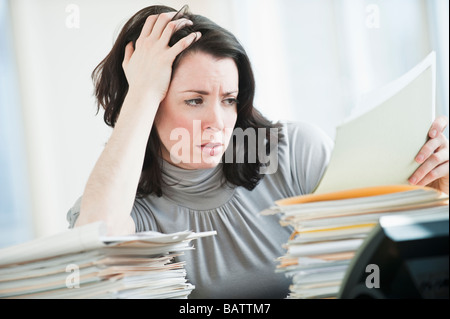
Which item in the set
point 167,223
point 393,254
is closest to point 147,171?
point 167,223

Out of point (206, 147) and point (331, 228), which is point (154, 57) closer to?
point (206, 147)

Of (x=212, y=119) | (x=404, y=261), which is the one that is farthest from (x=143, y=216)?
(x=404, y=261)

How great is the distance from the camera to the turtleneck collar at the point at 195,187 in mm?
1210

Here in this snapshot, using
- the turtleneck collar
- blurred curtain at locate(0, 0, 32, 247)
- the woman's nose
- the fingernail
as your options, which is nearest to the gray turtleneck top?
the turtleneck collar

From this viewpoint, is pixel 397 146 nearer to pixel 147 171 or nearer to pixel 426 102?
pixel 426 102

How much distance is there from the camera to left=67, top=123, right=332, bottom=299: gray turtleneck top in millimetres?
1080

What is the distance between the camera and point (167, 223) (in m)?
1.18

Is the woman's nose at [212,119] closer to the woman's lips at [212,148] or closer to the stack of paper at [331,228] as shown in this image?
the woman's lips at [212,148]

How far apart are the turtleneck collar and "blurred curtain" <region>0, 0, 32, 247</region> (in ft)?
4.67

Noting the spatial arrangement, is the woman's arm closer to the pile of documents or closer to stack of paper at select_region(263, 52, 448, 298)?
the pile of documents

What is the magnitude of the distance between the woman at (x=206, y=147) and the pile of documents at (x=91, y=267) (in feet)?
0.81

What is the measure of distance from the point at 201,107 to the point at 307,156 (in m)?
0.34

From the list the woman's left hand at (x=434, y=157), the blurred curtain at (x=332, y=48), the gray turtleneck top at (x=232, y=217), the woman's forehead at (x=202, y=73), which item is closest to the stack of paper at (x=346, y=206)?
the woman's left hand at (x=434, y=157)

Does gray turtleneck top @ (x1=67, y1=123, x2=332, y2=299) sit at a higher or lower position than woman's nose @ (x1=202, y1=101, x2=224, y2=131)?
lower
